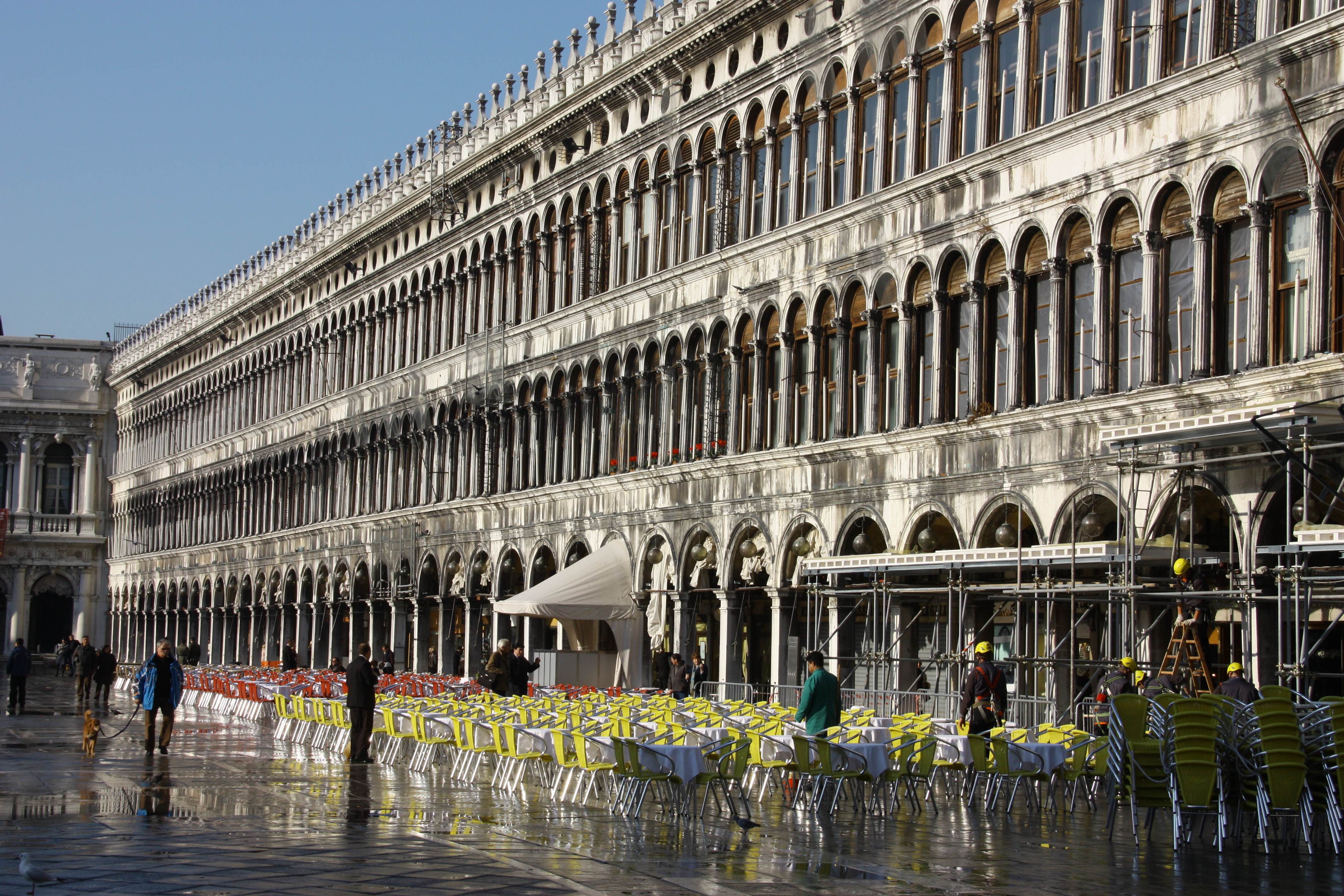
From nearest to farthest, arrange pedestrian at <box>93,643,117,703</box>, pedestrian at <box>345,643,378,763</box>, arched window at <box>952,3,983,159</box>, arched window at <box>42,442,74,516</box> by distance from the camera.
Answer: pedestrian at <box>345,643,378,763</box> → arched window at <box>952,3,983,159</box> → pedestrian at <box>93,643,117,703</box> → arched window at <box>42,442,74,516</box>

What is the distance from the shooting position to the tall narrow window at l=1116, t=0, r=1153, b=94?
2391cm

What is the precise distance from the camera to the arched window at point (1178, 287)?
2281cm

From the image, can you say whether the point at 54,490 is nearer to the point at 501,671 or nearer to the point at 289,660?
the point at 289,660

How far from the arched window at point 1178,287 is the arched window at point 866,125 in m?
7.68

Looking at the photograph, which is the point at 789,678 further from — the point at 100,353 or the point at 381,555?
the point at 100,353

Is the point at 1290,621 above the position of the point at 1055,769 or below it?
above

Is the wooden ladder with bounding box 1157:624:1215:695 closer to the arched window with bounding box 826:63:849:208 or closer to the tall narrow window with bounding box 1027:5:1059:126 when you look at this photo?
the tall narrow window with bounding box 1027:5:1059:126

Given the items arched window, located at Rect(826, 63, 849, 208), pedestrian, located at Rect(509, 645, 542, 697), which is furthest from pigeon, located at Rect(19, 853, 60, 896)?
arched window, located at Rect(826, 63, 849, 208)

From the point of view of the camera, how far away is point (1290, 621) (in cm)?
2102

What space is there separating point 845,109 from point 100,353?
72.8m

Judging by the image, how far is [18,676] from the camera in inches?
1499

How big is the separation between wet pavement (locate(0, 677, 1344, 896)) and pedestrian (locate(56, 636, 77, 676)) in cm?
4761

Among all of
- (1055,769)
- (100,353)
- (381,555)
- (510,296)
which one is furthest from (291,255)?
(1055,769)

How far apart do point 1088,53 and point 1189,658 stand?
959 centimetres
